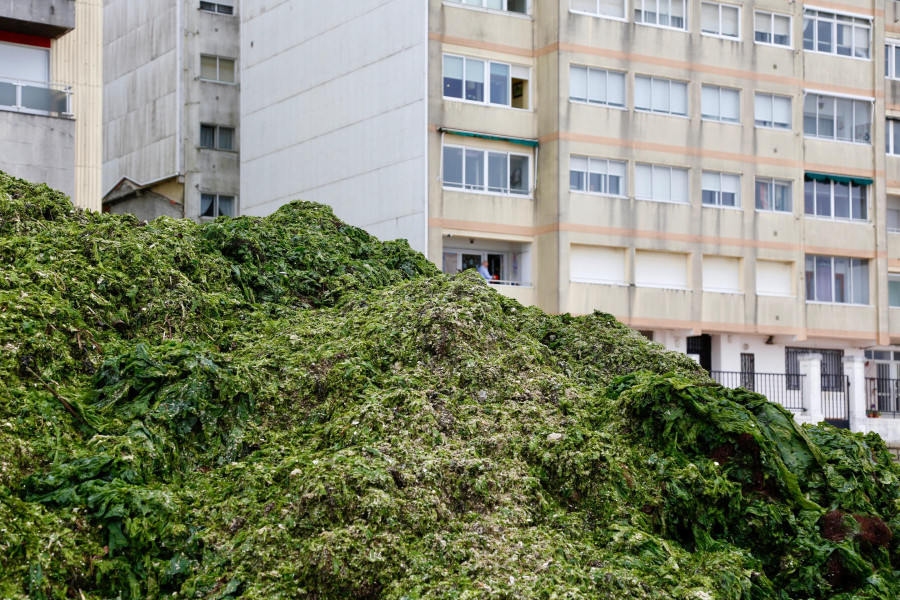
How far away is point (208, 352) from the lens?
41.9 ft

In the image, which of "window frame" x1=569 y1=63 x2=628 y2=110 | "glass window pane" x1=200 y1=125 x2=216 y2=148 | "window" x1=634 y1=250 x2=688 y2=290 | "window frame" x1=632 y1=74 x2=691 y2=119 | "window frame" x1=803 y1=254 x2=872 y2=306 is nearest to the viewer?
"window frame" x1=569 y1=63 x2=628 y2=110

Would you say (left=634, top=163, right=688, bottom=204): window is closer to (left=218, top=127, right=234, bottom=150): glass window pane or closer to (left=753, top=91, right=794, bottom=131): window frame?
(left=753, top=91, right=794, bottom=131): window frame

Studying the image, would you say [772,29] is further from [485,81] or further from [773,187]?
[485,81]

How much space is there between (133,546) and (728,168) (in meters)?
28.8

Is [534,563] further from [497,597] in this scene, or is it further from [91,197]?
[91,197]

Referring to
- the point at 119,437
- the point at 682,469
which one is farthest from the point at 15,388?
the point at 682,469

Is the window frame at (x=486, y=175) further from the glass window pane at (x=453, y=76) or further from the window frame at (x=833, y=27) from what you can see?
the window frame at (x=833, y=27)

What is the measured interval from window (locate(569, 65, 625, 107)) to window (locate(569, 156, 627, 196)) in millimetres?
1789

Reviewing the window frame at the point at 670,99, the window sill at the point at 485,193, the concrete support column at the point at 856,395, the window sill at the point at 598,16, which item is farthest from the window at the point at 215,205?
the concrete support column at the point at 856,395

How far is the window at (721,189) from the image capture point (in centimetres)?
3562

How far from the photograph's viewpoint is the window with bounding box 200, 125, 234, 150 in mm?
40438

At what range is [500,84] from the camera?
33.4 m

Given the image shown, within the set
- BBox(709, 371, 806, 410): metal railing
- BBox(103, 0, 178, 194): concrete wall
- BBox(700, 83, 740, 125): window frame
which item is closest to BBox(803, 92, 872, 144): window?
BBox(700, 83, 740, 125): window frame

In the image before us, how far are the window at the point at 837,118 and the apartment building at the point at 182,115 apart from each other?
64.2 ft
